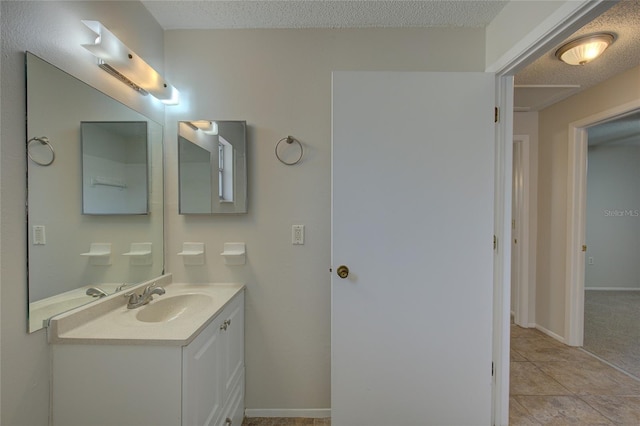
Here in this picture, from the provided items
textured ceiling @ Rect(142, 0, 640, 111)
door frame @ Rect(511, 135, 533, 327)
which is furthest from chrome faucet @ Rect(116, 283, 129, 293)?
door frame @ Rect(511, 135, 533, 327)

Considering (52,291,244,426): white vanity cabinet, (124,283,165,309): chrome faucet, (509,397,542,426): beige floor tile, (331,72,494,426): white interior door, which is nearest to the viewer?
(52,291,244,426): white vanity cabinet

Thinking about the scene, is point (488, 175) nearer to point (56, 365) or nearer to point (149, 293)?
point (149, 293)

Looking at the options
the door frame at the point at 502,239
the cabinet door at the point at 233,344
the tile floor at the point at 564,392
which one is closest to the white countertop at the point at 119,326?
the cabinet door at the point at 233,344

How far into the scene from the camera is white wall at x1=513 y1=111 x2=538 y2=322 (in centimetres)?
283

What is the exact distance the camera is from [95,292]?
115 centimetres

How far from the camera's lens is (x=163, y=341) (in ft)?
3.16

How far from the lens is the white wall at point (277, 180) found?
163cm

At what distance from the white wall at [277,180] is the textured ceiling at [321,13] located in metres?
0.06

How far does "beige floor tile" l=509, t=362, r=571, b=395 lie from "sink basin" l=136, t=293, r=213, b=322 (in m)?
2.23

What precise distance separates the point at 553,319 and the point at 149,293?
3.63 metres

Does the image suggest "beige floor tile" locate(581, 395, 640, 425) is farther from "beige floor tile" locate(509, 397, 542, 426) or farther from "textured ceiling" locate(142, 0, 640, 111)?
"textured ceiling" locate(142, 0, 640, 111)

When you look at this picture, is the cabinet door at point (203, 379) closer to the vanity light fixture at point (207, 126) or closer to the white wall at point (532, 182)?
the vanity light fixture at point (207, 126)

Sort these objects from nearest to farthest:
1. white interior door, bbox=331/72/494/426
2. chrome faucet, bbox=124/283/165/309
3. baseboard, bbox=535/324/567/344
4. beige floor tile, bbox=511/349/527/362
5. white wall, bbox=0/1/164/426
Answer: white wall, bbox=0/1/164/426 < chrome faucet, bbox=124/283/165/309 < white interior door, bbox=331/72/494/426 < beige floor tile, bbox=511/349/527/362 < baseboard, bbox=535/324/567/344

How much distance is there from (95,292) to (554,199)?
3.79m
